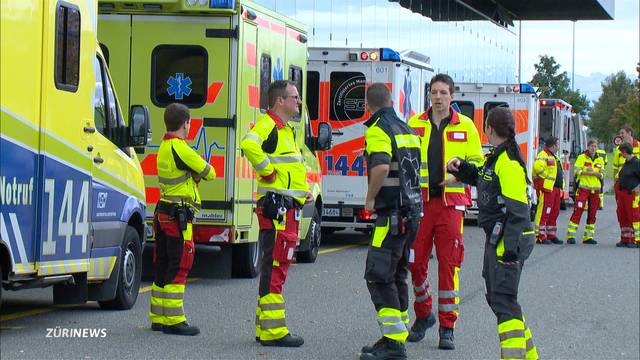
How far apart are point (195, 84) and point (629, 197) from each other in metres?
11.7

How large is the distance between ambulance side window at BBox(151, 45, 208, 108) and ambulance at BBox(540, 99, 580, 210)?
20061mm

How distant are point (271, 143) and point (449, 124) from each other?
157cm

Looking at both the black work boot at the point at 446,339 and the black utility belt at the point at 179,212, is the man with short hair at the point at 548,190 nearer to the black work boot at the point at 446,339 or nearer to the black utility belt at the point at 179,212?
the black work boot at the point at 446,339

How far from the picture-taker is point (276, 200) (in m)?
9.13

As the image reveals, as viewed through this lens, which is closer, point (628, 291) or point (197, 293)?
point (197, 293)

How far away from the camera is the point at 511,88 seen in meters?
26.7

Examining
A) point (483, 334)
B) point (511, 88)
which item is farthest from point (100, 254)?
point (511, 88)

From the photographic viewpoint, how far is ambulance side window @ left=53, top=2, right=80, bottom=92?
29.0 ft

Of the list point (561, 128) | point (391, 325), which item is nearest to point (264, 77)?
point (391, 325)

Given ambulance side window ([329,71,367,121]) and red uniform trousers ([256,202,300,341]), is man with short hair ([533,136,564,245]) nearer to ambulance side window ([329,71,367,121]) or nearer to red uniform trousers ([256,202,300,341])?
ambulance side window ([329,71,367,121])

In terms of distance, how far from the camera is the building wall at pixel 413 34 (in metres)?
26.1

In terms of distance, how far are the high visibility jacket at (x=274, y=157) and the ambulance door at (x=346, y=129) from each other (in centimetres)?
940

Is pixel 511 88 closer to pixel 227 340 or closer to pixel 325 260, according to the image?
pixel 325 260

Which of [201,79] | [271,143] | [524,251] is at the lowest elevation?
[524,251]
